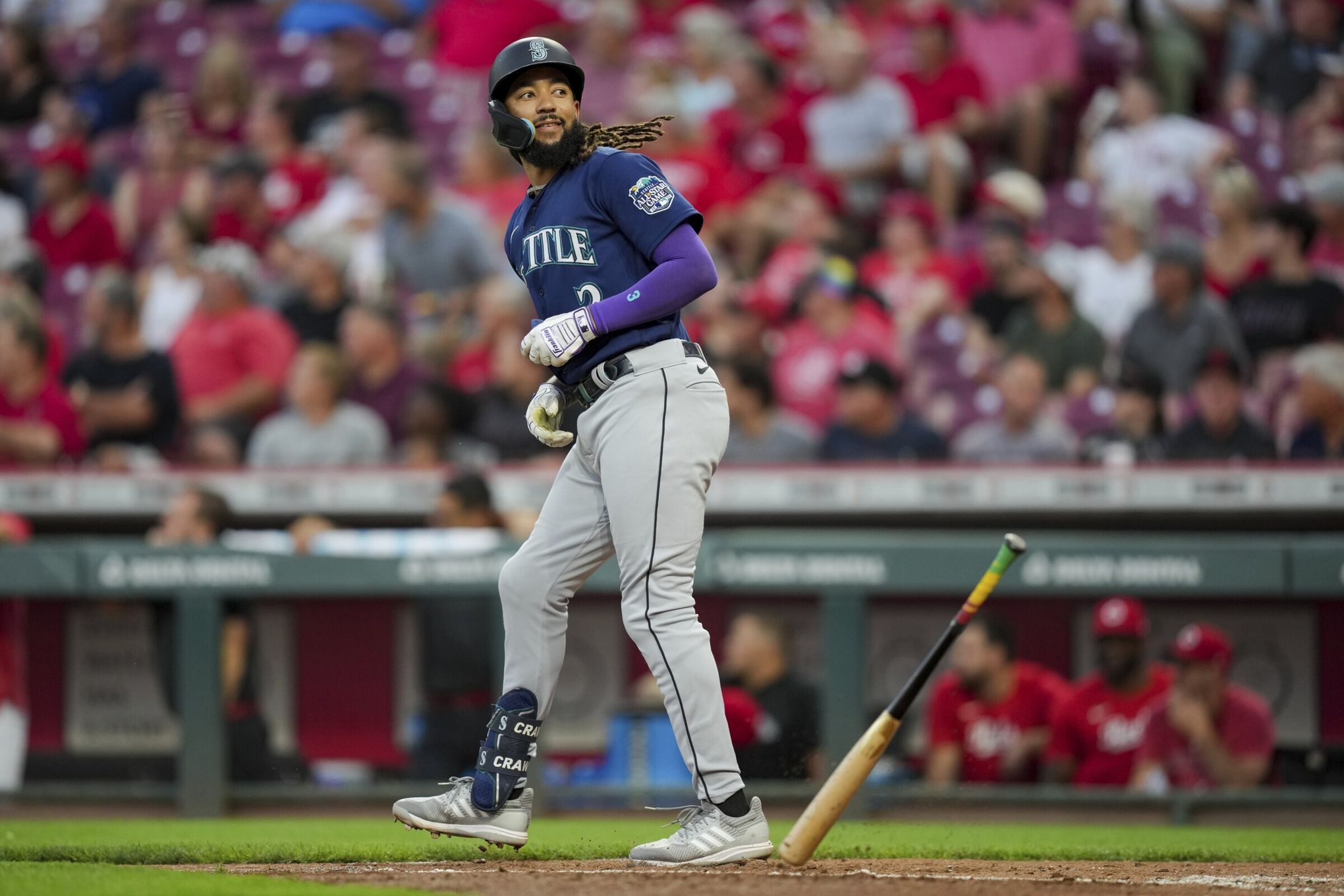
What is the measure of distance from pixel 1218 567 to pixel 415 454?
10.8 ft

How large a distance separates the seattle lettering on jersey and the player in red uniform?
3.22 meters

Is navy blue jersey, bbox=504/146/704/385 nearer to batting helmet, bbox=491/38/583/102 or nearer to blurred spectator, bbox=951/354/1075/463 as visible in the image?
batting helmet, bbox=491/38/583/102

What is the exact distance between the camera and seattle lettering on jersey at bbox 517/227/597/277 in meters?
3.95

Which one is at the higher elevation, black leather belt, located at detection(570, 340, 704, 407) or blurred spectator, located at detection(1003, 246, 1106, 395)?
blurred spectator, located at detection(1003, 246, 1106, 395)

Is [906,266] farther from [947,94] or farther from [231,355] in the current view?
[231,355]

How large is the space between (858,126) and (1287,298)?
8.99 feet

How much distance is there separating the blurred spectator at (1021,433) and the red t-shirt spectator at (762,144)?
2.90m

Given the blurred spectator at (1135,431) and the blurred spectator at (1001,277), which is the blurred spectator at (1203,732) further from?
the blurred spectator at (1001,277)

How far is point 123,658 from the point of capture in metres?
7.32

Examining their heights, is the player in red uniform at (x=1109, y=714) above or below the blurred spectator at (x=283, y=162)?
below

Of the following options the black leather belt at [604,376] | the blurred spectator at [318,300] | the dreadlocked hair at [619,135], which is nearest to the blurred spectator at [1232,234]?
the blurred spectator at [318,300]

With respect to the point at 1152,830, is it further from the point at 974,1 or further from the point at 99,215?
the point at 99,215

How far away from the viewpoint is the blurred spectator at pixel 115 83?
11.8 meters

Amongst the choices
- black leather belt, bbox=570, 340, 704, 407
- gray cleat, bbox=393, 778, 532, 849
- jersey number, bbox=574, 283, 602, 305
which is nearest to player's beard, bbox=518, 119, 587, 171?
jersey number, bbox=574, 283, 602, 305
